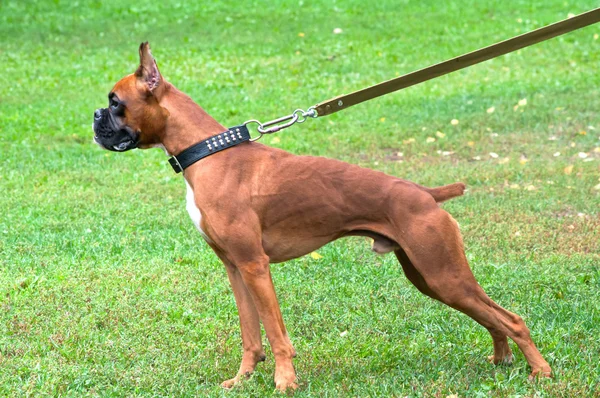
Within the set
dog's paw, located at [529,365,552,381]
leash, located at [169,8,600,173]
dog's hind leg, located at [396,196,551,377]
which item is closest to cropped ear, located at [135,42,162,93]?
leash, located at [169,8,600,173]

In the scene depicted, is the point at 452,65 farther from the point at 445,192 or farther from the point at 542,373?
the point at 542,373

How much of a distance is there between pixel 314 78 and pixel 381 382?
11.2 metres

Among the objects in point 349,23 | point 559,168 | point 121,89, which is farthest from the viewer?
point 349,23

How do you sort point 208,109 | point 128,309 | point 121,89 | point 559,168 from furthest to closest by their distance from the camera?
point 208,109 → point 559,168 → point 128,309 → point 121,89

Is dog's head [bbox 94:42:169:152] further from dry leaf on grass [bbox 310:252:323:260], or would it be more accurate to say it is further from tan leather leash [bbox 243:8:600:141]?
dry leaf on grass [bbox 310:252:323:260]

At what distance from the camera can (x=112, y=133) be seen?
4.70m

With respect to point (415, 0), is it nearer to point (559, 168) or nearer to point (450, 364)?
point (559, 168)

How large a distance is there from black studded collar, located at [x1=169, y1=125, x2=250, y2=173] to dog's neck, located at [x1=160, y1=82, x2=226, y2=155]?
0.03m

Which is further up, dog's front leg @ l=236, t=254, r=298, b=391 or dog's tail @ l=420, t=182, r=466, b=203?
dog's tail @ l=420, t=182, r=466, b=203

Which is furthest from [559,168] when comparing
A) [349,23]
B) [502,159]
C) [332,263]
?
[349,23]

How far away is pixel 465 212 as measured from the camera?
846cm

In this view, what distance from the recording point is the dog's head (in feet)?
15.3

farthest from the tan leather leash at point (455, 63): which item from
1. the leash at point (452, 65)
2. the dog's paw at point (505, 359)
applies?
the dog's paw at point (505, 359)

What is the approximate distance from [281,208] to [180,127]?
69 cm
